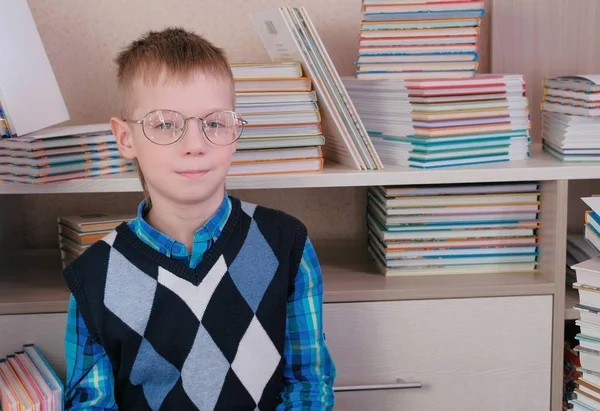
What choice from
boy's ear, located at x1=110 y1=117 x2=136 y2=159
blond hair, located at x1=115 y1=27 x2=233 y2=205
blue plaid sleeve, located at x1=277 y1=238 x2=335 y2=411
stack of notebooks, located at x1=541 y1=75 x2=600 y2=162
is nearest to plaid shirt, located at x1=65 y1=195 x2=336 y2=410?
blue plaid sleeve, located at x1=277 y1=238 x2=335 y2=411

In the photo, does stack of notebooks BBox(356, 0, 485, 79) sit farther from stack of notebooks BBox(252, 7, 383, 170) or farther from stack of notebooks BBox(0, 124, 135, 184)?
stack of notebooks BBox(0, 124, 135, 184)

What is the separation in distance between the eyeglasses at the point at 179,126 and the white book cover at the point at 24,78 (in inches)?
16.6

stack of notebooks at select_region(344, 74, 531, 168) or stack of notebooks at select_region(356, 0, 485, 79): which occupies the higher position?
stack of notebooks at select_region(356, 0, 485, 79)

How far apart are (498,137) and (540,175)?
0.39 ft

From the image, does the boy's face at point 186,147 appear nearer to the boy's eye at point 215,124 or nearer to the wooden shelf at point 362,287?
the boy's eye at point 215,124

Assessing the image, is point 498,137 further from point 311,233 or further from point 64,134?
point 64,134

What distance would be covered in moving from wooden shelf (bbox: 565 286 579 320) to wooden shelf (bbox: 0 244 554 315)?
7 cm

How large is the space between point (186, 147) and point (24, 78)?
549 mm

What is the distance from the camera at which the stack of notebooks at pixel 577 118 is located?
1.61 meters

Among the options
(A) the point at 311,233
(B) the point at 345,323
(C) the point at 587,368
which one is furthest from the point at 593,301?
(A) the point at 311,233

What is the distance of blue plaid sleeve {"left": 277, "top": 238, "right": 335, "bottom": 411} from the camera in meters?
1.34

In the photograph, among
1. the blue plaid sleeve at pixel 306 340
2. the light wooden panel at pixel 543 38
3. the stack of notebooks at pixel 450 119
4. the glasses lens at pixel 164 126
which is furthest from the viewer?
the light wooden panel at pixel 543 38

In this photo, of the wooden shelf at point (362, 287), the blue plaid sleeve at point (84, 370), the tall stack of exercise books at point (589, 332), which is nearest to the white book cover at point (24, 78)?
the wooden shelf at point (362, 287)

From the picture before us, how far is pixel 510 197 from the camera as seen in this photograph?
170 cm
